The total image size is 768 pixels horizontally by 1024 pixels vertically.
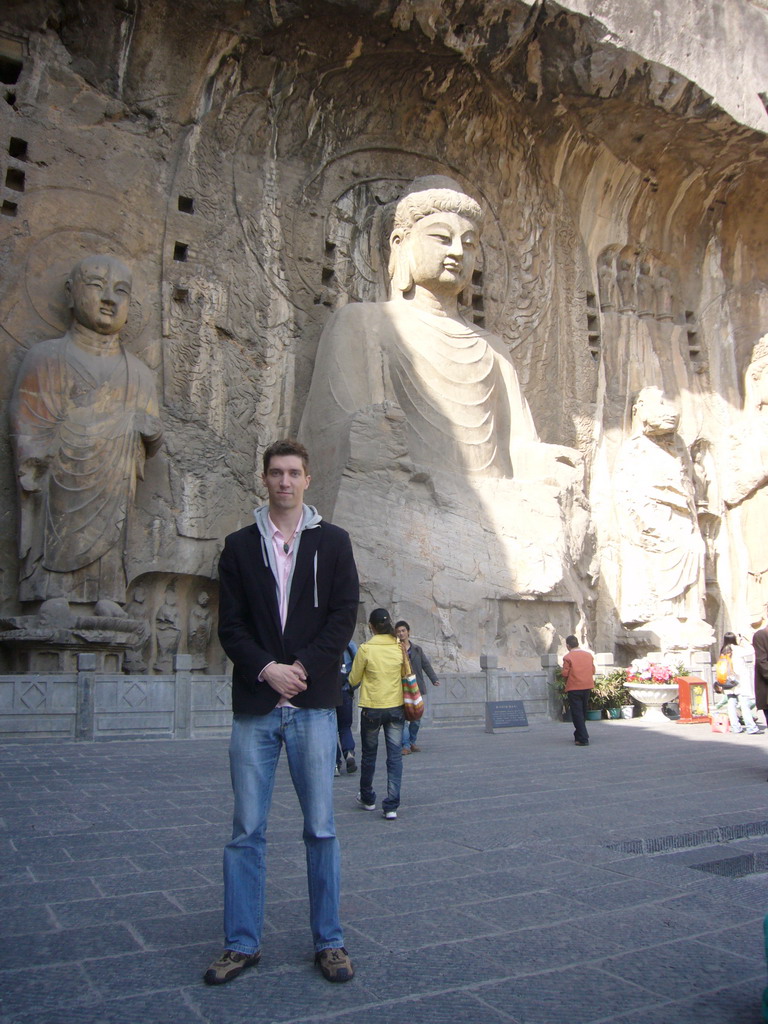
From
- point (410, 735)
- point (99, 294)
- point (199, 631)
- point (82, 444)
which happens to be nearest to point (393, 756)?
point (410, 735)

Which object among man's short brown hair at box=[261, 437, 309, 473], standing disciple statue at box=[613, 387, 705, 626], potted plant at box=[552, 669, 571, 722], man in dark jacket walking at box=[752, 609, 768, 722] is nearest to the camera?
man's short brown hair at box=[261, 437, 309, 473]

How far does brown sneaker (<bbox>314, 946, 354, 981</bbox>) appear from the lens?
1.99m

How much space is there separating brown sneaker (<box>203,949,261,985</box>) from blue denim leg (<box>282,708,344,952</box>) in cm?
16

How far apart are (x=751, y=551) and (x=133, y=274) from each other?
9.61m

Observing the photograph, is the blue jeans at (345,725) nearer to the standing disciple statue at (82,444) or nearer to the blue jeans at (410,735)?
the blue jeans at (410,735)

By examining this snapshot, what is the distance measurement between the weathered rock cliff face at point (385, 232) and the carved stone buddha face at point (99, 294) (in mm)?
429

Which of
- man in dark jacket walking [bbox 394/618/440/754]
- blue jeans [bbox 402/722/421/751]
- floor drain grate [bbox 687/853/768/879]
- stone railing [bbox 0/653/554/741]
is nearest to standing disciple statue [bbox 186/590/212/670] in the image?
stone railing [bbox 0/653/554/741]

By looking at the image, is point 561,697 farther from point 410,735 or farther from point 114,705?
point 114,705

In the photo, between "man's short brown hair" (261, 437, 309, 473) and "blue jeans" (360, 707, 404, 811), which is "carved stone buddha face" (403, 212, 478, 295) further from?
"man's short brown hair" (261, 437, 309, 473)

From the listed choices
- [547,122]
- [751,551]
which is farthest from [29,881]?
[751,551]

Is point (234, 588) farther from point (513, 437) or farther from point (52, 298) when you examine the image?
point (513, 437)

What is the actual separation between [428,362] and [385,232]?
274 cm

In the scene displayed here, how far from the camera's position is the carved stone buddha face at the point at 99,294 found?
8883 mm

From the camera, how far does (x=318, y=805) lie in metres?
2.18
